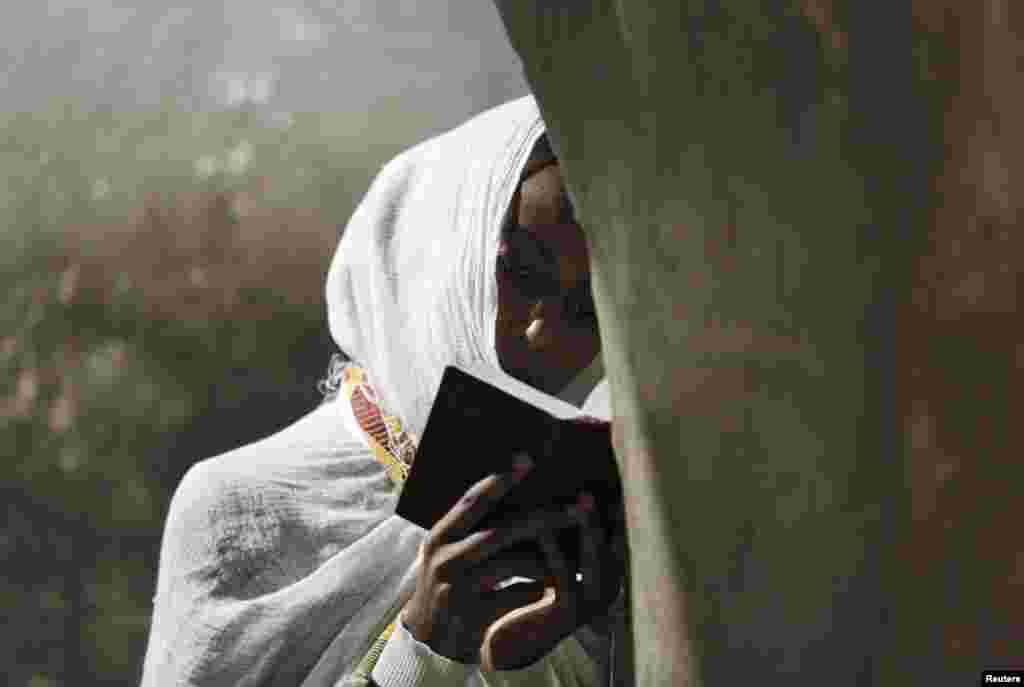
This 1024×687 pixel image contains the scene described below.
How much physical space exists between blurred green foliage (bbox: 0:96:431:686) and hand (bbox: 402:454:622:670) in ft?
4.47

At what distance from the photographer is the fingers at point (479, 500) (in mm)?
688

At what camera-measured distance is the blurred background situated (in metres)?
2.10

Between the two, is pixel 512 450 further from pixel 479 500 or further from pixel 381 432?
pixel 381 432

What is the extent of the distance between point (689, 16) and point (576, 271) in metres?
→ 0.58

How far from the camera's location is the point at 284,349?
222 cm

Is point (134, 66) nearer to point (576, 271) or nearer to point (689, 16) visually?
point (576, 271)

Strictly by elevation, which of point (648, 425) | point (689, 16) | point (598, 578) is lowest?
point (598, 578)

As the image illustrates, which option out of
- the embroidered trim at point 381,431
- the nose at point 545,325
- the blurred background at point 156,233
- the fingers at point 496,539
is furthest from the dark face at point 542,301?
the blurred background at point 156,233

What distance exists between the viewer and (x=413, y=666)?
891mm

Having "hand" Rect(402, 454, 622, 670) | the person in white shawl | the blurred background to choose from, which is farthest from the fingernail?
the blurred background

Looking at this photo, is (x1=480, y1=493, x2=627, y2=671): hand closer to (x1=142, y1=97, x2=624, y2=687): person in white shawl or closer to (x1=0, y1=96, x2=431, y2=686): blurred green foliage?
(x1=142, y1=97, x2=624, y2=687): person in white shawl

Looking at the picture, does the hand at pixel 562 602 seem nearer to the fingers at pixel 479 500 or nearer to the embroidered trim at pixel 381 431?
the fingers at pixel 479 500

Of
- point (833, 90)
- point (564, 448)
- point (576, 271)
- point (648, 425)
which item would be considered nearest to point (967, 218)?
point (833, 90)

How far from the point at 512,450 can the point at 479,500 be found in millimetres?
43
